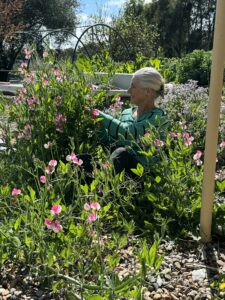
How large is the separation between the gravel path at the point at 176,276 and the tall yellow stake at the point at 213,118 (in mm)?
109

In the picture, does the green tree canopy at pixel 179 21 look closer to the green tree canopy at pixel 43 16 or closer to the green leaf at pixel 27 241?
the green tree canopy at pixel 43 16

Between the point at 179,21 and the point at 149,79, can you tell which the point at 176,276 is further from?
the point at 179,21

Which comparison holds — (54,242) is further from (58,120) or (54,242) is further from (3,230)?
(58,120)

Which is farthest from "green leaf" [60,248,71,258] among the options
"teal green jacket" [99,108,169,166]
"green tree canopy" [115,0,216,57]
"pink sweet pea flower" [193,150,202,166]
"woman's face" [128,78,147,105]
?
"green tree canopy" [115,0,216,57]

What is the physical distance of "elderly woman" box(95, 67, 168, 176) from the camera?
8.83 ft

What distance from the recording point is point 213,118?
2164 mm

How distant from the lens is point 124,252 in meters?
2.21

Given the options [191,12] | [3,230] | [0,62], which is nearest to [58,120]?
[3,230]

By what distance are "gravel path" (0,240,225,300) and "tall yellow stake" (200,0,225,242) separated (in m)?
0.11


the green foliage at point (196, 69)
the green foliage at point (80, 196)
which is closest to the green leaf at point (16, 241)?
the green foliage at point (80, 196)

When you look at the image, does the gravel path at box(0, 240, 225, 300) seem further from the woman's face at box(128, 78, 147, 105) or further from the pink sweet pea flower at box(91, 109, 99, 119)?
the woman's face at box(128, 78, 147, 105)

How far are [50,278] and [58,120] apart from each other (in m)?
1.13

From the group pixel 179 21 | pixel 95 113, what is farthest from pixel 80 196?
pixel 179 21

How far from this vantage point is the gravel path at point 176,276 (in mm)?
1874
